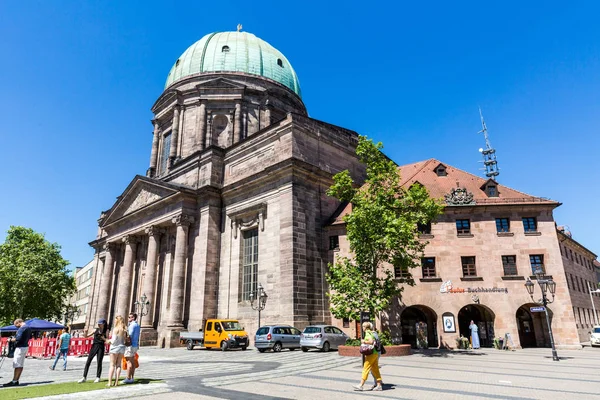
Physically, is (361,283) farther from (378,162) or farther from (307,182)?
(307,182)

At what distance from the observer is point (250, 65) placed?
45.4 meters

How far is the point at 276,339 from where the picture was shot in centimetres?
2202

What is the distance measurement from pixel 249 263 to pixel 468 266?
1545 centimetres

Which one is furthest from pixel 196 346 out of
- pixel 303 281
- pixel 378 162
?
pixel 378 162

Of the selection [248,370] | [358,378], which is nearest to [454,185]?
[358,378]

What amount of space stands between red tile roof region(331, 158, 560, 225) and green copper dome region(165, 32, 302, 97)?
21985mm

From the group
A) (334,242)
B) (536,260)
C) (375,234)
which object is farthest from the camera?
(334,242)

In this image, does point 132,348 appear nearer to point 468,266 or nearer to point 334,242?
point 334,242

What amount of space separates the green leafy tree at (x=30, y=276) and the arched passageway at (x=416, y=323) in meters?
43.5

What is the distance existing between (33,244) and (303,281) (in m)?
43.6

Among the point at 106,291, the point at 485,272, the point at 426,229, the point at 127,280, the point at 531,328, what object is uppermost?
the point at 426,229

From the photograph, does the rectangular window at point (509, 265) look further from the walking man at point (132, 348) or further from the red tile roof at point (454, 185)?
the walking man at point (132, 348)

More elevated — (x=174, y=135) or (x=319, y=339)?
(x=174, y=135)

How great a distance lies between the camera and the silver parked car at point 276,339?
21891 mm
